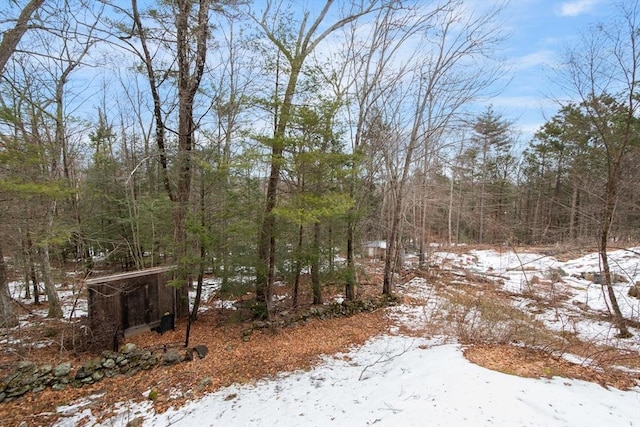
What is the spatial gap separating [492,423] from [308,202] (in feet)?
12.0

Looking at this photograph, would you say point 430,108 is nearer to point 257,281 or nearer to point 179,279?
point 257,281

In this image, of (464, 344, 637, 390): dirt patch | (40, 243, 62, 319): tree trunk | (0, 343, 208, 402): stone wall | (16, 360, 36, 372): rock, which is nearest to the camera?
(464, 344, 637, 390): dirt patch

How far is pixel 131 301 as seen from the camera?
5.73 metres

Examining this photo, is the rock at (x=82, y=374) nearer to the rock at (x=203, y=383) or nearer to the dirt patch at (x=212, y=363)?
the dirt patch at (x=212, y=363)

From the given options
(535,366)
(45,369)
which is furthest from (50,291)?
(535,366)

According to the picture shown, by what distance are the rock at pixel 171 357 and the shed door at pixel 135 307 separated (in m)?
1.50

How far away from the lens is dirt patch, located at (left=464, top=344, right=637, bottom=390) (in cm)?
342

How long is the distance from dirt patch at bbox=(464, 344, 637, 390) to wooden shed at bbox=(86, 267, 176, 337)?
223 inches

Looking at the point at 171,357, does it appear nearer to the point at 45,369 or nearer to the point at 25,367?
the point at 45,369

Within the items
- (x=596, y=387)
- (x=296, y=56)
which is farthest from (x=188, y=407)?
(x=296, y=56)

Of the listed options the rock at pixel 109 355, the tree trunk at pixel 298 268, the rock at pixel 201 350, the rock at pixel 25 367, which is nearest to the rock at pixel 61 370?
the rock at pixel 25 367

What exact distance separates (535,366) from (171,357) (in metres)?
5.42

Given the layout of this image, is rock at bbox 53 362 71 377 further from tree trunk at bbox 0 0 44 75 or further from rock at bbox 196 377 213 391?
tree trunk at bbox 0 0 44 75

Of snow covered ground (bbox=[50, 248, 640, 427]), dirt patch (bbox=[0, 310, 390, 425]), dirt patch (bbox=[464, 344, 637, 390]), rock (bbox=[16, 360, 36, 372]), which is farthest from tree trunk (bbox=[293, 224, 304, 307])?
rock (bbox=[16, 360, 36, 372])
